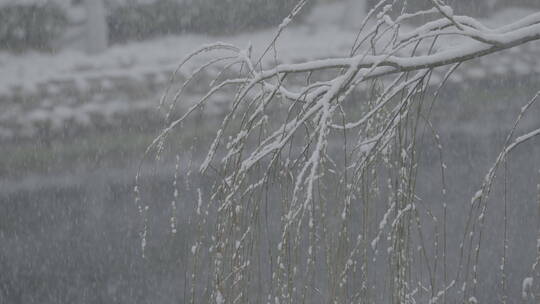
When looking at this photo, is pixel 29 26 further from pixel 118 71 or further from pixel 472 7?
pixel 472 7

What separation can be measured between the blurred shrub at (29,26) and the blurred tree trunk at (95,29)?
57 cm

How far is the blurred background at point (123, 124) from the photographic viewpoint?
16.9 feet

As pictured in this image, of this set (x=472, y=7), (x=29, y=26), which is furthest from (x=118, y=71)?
(x=472, y=7)

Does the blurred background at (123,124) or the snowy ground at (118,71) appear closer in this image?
the blurred background at (123,124)

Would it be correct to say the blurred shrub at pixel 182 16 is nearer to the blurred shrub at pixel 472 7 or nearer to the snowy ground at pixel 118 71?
the snowy ground at pixel 118 71

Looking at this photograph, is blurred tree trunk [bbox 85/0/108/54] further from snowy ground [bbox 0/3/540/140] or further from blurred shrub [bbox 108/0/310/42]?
blurred shrub [bbox 108/0/310/42]

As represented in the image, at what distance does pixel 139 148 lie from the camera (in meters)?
7.75

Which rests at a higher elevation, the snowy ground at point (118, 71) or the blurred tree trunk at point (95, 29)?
the blurred tree trunk at point (95, 29)

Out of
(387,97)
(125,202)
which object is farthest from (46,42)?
(387,97)

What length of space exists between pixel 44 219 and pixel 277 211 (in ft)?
6.08

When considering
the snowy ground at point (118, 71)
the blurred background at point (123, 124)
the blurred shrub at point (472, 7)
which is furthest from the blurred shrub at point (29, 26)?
the blurred shrub at point (472, 7)

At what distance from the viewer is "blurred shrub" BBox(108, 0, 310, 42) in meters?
11.7

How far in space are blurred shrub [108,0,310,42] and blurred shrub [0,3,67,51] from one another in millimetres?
940

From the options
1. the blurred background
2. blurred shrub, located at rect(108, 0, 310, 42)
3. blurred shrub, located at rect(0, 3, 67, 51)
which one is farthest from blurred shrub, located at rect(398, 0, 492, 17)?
blurred shrub, located at rect(0, 3, 67, 51)
